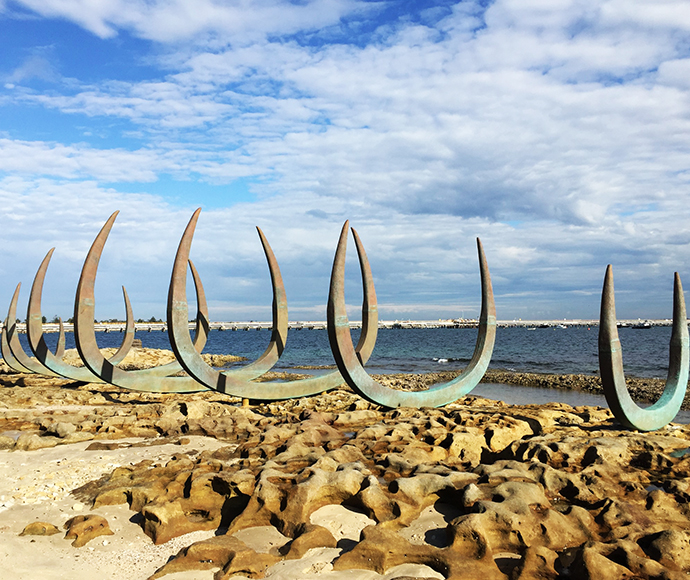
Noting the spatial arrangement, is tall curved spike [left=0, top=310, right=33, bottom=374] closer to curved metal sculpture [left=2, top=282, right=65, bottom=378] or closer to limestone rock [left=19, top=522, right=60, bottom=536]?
curved metal sculpture [left=2, top=282, right=65, bottom=378]

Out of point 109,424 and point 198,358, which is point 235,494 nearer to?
point 109,424

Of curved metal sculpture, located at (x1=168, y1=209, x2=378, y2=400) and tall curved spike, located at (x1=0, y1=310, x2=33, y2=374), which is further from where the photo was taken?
tall curved spike, located at (x1=0, y1=310, x2=33, y2=374)

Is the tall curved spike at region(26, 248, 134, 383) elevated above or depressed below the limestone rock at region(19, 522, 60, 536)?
above

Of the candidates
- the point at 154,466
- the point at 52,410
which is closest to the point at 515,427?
the point at 154,466

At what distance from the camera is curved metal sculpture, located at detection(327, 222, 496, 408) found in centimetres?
683

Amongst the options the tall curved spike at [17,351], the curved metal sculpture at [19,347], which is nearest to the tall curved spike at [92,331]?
the curved metal sculpture at [19,347]

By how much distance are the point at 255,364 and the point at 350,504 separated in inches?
257

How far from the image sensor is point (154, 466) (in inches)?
210

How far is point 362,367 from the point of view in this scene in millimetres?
7559

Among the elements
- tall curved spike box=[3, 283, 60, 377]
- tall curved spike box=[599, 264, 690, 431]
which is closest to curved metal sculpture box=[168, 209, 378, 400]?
tall curved spike box=[599, 264, 690, 431]

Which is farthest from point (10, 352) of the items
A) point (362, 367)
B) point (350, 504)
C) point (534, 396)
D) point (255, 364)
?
point (534, 396)

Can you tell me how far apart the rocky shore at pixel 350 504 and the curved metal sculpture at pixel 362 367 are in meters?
0.90

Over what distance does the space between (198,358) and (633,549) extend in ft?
21.3

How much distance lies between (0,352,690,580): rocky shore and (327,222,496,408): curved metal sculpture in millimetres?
898
